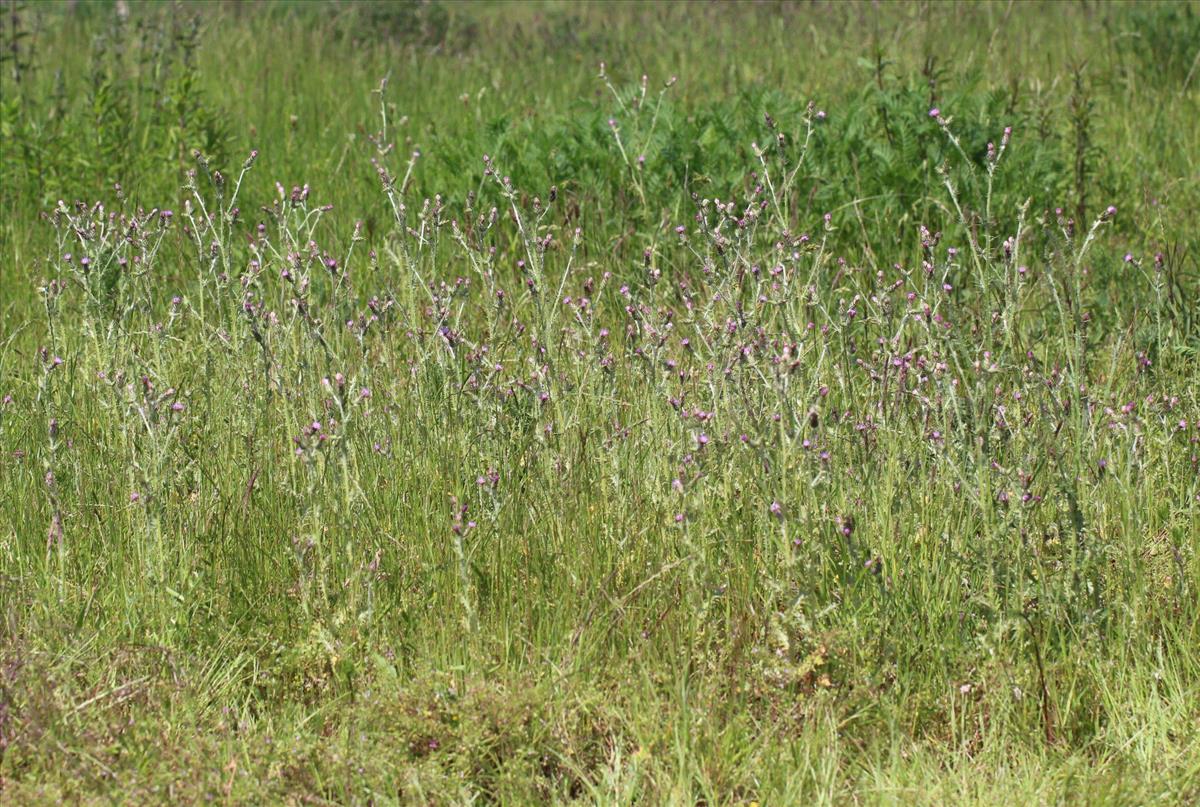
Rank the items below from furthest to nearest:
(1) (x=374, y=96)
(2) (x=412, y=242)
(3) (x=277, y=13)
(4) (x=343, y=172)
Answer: (3) (x=277, y=13) → (1) (x=374, y=96) → (4) (x=343, y=172) → (2) (x=412, y=242)

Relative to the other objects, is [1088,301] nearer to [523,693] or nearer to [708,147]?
[708,147]

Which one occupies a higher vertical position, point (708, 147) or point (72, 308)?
point (708, 147)

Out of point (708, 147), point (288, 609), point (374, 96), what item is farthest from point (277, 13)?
point (288, 609)

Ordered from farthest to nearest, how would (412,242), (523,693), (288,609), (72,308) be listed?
(412,242), (72,308), (288,609), (523,693)

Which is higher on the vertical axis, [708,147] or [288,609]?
[708,147]

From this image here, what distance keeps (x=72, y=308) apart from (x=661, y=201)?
7.20 feet

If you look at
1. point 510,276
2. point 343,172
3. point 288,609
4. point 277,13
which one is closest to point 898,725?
point 288,609

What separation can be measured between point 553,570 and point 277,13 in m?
9.47

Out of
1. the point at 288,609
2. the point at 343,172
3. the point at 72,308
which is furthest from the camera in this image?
the point at 343,172

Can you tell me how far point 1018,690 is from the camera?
2803mm

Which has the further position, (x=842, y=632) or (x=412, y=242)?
(x=412, y=242)

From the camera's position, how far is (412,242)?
17.7ft

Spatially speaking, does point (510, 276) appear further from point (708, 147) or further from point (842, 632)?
point (842, 632)

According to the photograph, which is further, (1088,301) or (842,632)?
(1088,301)
